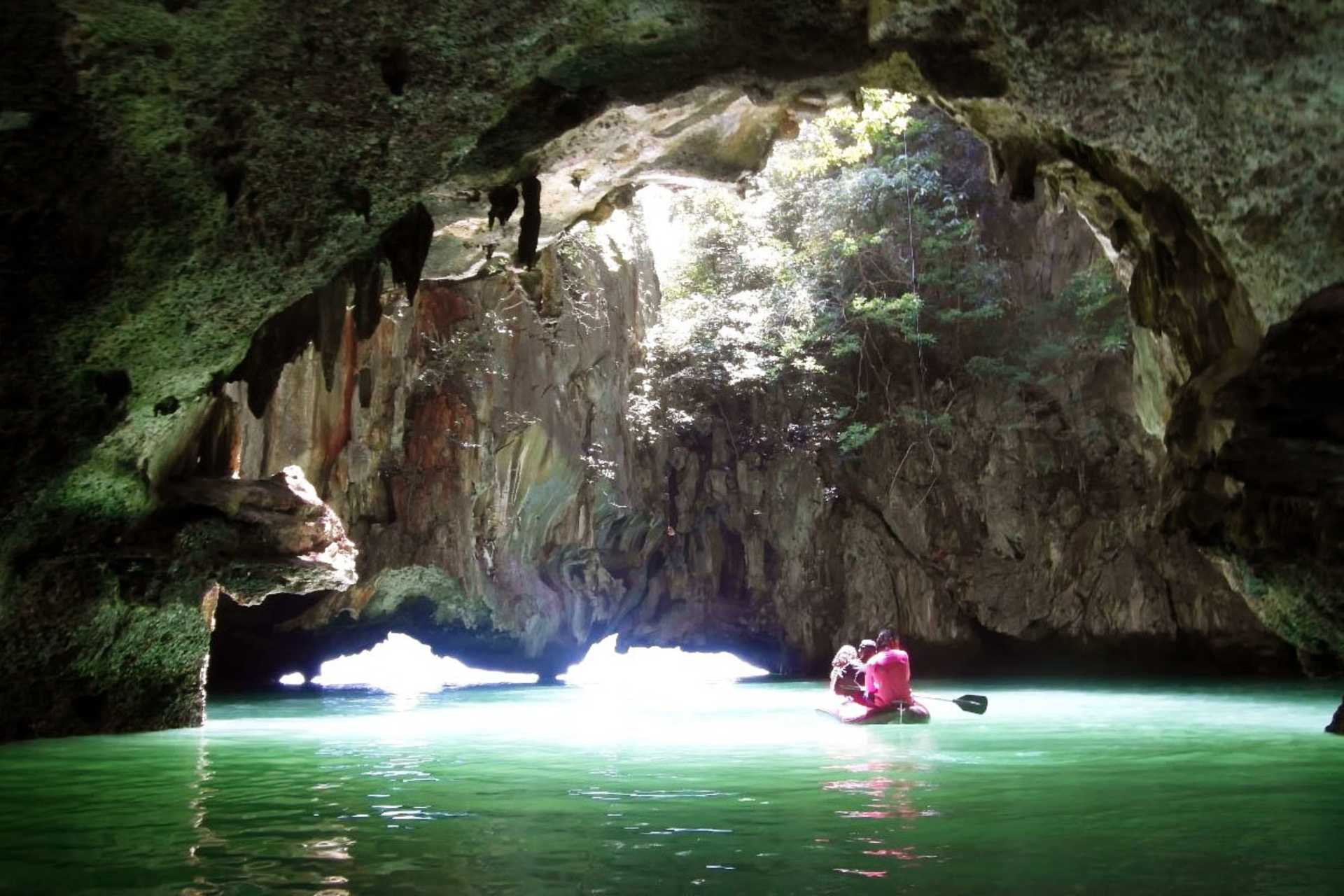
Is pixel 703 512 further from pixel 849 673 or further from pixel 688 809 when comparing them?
pixel 688 809

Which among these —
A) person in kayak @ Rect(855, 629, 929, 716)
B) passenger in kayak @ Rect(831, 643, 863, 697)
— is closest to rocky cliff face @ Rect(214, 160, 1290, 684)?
passenger in kayak @ Rect(831, 643, 863, 697)

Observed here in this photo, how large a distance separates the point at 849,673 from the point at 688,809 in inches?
268

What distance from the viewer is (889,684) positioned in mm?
11289

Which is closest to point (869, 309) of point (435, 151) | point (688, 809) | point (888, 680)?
point (888, 680)

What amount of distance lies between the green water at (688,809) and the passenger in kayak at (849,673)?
84 centimetres

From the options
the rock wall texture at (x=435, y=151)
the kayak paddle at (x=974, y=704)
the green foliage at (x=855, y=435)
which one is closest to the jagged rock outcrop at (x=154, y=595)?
the rock wall texture at (x=435, y=151)

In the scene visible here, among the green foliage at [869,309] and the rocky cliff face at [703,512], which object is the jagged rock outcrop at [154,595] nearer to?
the rocky cliff face at [703,512]

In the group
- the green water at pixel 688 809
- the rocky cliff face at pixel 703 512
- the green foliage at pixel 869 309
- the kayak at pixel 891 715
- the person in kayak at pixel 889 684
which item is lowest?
the green water at pixel 688 809

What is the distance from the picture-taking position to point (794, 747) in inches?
359

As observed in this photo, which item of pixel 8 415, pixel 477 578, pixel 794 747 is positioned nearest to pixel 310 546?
pixel 8 415

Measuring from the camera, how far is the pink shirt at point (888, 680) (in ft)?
37.0

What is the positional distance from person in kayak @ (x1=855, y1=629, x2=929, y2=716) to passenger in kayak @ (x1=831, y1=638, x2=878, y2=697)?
11.6 inches

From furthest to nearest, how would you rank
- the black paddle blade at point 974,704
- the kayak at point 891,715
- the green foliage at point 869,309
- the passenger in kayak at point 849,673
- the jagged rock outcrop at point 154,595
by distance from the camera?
the green foliage at point 869,309 → the passenger in kayak at point 849,673 → the black paddle blade at point 974,704 → the kayak at point 891,715 → the jagged rock outcrop at point 154,595

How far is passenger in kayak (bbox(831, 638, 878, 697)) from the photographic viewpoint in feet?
39.4
